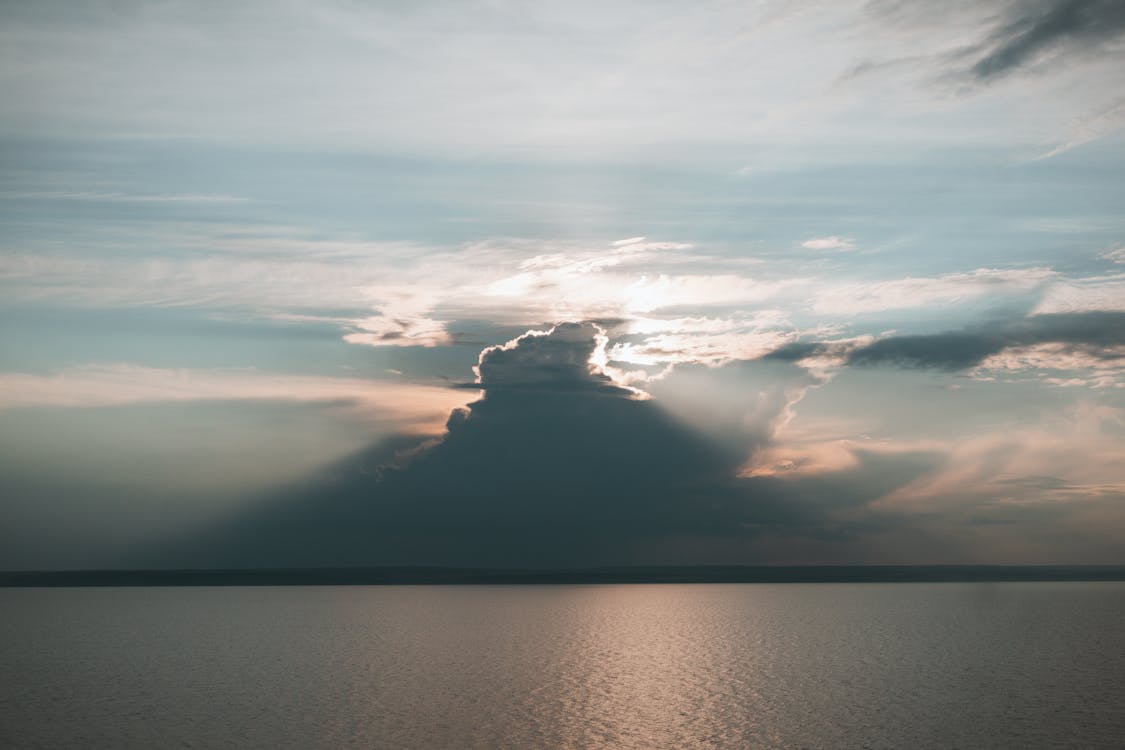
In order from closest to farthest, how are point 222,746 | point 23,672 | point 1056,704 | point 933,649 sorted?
point 222,746 → point 1056,704 → point 23,672 → point 933,649

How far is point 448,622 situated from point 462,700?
393 ft

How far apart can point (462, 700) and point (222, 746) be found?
22.3 m

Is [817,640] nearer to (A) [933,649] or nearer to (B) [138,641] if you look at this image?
(A) [933,649]

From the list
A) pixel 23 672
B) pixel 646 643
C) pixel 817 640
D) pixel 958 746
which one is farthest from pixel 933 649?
pixel 23 672

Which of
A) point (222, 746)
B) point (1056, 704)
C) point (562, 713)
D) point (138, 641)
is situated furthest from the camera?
point (138, 641)

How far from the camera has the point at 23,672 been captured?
97562 millimetres

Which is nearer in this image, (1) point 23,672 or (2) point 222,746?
(2) point 222,746

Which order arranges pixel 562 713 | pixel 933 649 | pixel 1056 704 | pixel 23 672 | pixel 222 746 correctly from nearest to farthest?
1. pixel 222 746
2. pixel 562 713
3. pixel 1056 704
4. pixel 23 672
5. pixel 933 649

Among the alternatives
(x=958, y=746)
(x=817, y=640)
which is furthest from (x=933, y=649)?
(x=958, y=746)

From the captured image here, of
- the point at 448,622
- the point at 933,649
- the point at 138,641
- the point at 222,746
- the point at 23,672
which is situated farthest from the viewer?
the point at 448,622

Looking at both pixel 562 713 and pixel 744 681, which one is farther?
pixel 744 681

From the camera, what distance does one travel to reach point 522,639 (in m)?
148

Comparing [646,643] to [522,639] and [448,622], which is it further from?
[448,622]

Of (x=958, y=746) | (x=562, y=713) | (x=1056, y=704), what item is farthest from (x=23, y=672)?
(x=1056, y=704)
